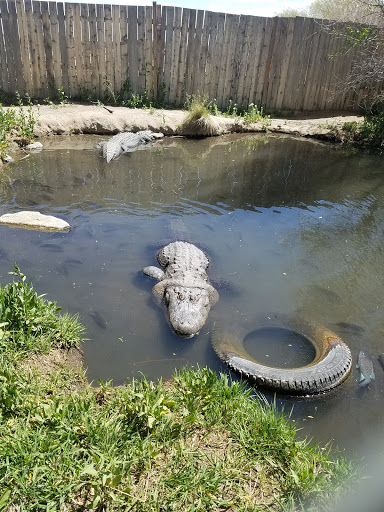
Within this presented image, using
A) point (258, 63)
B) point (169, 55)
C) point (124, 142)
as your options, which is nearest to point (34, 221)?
point (124, 142)

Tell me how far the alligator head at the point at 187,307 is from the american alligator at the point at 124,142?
5174 mm

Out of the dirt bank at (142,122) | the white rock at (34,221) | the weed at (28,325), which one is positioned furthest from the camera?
the dirt bank at (142,122)

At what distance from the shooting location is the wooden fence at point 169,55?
34.6ft

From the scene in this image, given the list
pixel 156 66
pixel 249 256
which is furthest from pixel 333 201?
pixel 156 66

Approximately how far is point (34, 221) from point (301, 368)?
4178mm

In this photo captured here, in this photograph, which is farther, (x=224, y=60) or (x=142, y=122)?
(x=224, y=60)

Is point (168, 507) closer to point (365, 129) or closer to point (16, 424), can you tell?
point (16, 424)

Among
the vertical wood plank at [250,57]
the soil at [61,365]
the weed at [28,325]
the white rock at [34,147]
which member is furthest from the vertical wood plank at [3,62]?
the soil at [61,365]

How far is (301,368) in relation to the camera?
334 cm

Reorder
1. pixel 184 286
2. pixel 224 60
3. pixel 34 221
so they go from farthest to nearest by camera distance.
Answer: pixel 224 60, pixel 34 221, pixel 184 286

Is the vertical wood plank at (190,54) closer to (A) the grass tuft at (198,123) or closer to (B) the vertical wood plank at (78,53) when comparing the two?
(A) the grass tuft at (198,123)

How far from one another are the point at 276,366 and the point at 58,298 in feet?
7.70

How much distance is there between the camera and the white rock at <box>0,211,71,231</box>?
550 centimetres

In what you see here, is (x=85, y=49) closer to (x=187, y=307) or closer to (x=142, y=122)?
(x=142, y=122)
